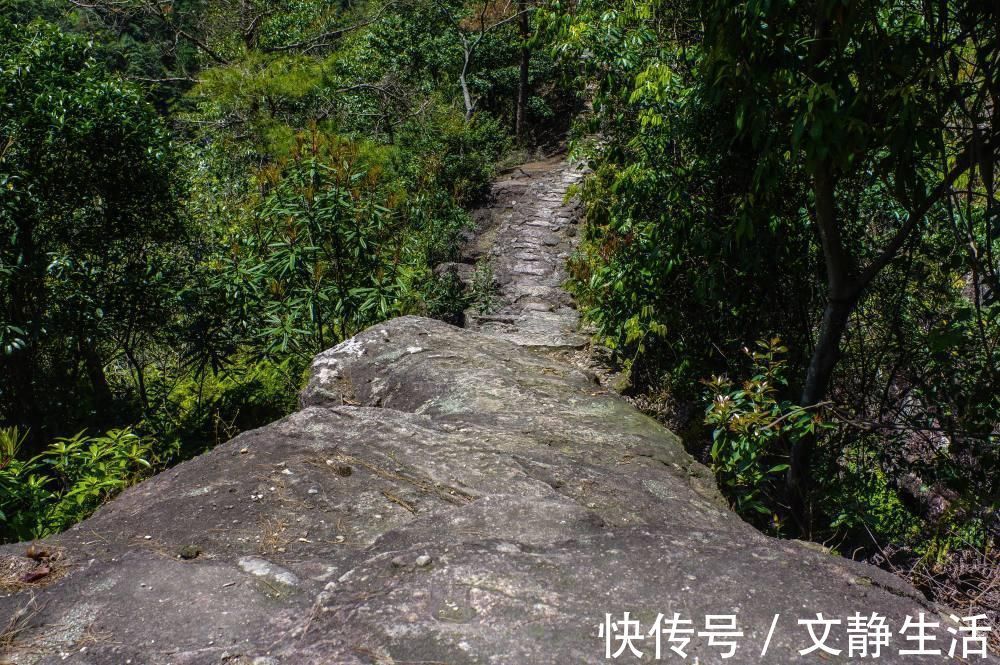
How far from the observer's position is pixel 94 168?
235 inches

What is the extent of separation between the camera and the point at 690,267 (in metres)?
5.54

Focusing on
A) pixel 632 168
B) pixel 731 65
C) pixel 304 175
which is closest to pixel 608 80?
pixel 632 168

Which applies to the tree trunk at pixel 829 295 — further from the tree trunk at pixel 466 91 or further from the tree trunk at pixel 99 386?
the tree trunk at pixel 466 91

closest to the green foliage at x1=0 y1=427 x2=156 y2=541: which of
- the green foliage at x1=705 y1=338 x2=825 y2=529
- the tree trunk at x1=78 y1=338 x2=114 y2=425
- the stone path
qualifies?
Answer: the tree trunk at x1=78 y1=338 x2=114 y2=425

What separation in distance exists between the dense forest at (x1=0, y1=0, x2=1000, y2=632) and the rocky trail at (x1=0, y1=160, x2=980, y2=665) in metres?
1.16

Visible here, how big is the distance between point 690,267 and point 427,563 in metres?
3.88

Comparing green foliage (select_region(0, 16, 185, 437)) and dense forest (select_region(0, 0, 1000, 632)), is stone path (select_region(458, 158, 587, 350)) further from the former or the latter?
green foliage (select_region(0, 16, 185, 437))

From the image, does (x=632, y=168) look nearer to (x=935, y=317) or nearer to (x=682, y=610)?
(x=935, y=317)

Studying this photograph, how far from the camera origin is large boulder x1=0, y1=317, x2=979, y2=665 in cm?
189

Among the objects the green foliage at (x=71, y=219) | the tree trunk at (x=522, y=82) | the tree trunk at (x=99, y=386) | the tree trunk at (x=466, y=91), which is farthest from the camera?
the tree trunk at (x=522, y=82)

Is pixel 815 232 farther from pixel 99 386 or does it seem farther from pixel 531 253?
pixel 99 386

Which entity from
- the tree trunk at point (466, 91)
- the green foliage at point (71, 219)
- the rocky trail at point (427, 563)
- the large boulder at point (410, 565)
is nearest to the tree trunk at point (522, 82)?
the tree trunk at point (466, 91)

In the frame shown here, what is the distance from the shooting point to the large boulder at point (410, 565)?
74.4 inches

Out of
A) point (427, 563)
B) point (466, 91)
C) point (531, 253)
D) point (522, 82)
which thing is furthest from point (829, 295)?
point (522, 82)
